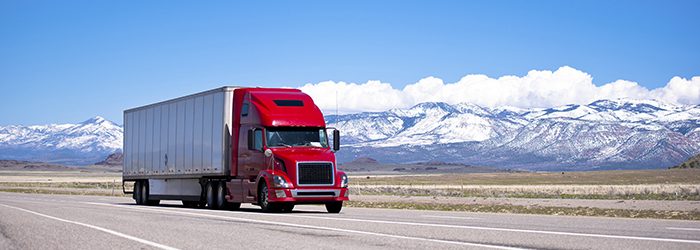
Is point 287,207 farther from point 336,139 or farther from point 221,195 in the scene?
point 221,195

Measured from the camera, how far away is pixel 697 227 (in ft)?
70.5

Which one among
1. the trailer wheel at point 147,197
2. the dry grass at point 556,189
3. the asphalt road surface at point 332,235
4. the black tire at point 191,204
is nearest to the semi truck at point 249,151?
the black tire at point 191,204

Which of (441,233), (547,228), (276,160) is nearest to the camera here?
(441,233)

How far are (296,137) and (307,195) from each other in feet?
7.67

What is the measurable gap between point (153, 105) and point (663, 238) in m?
29.2

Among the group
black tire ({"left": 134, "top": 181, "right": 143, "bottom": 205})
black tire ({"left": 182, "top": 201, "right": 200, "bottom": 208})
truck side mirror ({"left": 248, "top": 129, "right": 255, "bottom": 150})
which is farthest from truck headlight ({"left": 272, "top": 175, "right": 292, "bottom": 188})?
black tire ({"left": 134, "top": 181, "right": 143, "bottom": 205})

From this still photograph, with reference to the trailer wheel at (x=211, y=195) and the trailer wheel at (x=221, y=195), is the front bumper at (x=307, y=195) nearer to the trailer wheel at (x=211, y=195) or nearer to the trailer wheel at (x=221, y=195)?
the trailer wheel at (x=221, y=195)

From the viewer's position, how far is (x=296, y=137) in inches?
1277

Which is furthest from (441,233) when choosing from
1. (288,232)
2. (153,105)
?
(153,105)

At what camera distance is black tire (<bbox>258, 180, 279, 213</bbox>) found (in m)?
31.3

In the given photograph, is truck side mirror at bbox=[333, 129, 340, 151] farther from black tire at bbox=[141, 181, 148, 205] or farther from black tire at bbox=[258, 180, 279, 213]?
black tire at bbox=[141, 181, 148, 205]

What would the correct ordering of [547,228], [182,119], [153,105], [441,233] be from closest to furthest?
[441,233], [547,228], [182,119], [153,105]

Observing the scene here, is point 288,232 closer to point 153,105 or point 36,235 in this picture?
point 36,235

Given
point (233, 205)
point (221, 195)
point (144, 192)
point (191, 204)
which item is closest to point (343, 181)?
point (221, 195)
